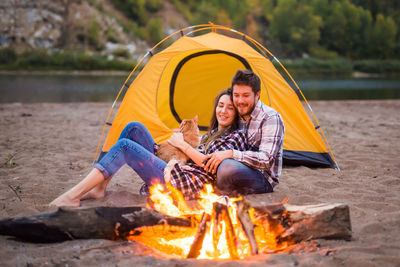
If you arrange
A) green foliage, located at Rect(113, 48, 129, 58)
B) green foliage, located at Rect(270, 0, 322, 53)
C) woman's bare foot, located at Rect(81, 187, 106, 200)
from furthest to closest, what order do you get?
green foliage, located at Rect(270, 0, 322, 53) → green foliage, located at Rect(113, 48, 129, 58) → woman's bare foot, located at Rect(81, 187, 106, 200)

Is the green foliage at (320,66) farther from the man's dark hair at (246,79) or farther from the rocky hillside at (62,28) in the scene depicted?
the man's dark hair at (246,79)

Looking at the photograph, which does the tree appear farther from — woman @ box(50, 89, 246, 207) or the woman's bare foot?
the woman's bare foot

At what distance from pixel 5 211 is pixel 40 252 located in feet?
3.14

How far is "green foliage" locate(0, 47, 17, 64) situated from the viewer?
132 feet

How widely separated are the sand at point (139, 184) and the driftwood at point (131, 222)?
0.24 feet

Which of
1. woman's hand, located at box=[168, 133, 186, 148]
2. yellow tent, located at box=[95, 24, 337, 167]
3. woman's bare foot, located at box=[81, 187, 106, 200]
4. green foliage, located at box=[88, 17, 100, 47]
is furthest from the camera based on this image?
green foliage, located at box=[88, 17, 100, 47]

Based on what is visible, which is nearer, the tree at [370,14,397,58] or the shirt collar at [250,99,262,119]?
the shirt collar at [250,99,262,119]

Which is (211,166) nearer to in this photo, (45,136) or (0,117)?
(45,136)

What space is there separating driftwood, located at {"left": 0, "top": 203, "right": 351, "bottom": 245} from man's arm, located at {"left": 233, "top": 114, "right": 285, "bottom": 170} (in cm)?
54

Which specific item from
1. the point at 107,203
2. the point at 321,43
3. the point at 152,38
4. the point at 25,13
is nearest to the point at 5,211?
the point at 107,203

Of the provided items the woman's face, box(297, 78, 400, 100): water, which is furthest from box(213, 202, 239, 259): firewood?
box(297, 78, 400, 100): water

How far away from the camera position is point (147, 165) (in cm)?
299

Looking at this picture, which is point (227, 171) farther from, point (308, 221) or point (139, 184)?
point (139, 184)

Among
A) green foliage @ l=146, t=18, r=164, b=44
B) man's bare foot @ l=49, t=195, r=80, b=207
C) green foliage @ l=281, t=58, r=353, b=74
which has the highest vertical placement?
green foliage @ l=146, t=18, r=164, b=44
